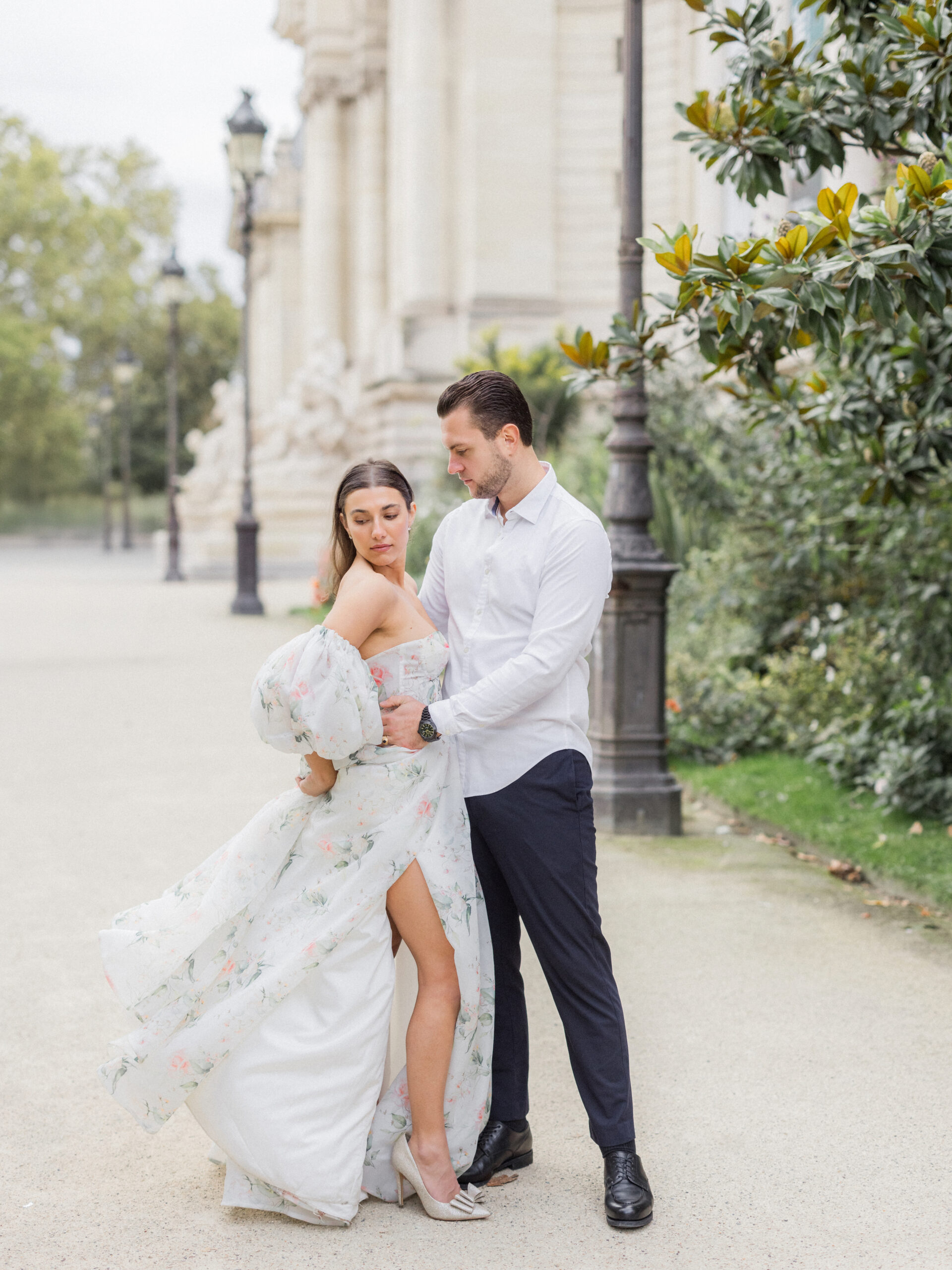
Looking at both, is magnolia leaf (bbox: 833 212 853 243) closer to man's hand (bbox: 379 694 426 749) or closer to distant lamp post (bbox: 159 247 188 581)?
man's hand (bbox: 379 694 426 749)

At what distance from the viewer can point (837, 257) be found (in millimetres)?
4531

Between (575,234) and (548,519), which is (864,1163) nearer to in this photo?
(548,519)

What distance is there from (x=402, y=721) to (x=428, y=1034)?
30.0 inches

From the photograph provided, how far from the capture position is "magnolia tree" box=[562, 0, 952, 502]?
450 cm

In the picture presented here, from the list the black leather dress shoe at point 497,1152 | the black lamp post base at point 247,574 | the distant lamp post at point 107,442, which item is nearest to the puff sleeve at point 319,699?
the black leather dress shoe at point 497,1152

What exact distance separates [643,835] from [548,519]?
4175 mm

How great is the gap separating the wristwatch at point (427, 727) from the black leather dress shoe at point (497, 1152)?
1.07 m

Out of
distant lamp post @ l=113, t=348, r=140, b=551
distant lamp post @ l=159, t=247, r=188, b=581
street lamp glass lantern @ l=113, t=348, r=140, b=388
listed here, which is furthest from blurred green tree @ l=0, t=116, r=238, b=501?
distant lamp post @ l=159, t=247, r=188, b=581

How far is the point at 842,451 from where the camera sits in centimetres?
762

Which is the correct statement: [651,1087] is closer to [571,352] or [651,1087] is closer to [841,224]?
[841,224]

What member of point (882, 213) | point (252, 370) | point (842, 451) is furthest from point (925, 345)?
point (252, 370)

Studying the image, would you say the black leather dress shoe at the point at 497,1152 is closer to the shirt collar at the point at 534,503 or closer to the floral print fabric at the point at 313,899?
the floral print fabric at the point at 313,899

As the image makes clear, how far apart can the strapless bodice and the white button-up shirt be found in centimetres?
8

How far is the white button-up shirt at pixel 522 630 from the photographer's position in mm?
3248
